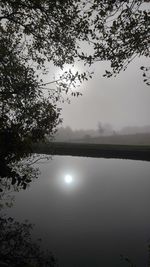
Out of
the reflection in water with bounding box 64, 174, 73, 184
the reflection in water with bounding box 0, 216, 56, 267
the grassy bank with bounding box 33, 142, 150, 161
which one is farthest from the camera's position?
the grassy bank with bounding box 33, 142, 150, 161

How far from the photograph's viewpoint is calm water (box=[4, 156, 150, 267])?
1694 centimetres

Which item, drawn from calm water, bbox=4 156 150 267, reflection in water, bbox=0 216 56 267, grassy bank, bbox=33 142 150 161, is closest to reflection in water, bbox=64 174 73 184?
calm water, bbox=4 156 150 267

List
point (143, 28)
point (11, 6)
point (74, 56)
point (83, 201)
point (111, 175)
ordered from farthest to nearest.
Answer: point (111, 175), point (83, 201), point (74, 56), point (11, 6), point (143, 28)

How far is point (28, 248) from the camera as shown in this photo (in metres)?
16.7

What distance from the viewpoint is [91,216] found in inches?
961

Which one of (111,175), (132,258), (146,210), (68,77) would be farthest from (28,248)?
(111,175)

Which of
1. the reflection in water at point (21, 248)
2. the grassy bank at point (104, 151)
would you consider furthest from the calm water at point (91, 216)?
the grassy bank at point (104, 151)

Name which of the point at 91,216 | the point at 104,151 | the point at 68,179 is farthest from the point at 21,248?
the point at 104,151

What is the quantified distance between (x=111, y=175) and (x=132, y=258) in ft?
103

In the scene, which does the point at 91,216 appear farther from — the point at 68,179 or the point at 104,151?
the point at 104,151

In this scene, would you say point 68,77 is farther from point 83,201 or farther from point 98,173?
point 98,173

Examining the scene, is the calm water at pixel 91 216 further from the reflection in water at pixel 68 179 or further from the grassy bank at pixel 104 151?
the grassy bank at pixel 104 151

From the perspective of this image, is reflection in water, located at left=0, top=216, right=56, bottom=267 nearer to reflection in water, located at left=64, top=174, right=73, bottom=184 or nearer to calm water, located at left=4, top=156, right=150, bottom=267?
calm water, located at left=4, top=156, right=150, bottom=267

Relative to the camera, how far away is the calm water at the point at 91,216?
16938 millimetres
